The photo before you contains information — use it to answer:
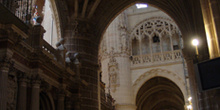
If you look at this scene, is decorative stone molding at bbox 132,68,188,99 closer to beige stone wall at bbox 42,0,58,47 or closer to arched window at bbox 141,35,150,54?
arched window at bbox 141,35,150,54

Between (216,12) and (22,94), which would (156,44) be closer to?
(216,12)

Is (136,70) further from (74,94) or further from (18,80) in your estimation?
(18,80)

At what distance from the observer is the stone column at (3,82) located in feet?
26.6

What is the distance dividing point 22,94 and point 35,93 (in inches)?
21.7

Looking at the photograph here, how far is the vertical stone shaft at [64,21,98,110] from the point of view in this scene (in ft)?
46.8

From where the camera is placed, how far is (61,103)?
11.9 meters

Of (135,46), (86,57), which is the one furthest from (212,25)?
(135,46)

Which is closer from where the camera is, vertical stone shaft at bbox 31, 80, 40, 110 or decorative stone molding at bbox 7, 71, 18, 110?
decorative stone molding at bbox 7, 71, 18, 110

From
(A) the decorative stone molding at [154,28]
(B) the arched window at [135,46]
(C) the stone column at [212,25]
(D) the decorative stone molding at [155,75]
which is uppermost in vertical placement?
(A) the decorative stone molding at [154,28]

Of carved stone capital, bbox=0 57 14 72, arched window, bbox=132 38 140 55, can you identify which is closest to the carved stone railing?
arched window, bbox=132 38 140 55

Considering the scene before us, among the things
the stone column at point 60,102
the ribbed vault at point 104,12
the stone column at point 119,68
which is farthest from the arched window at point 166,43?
the stone column at point 60,102

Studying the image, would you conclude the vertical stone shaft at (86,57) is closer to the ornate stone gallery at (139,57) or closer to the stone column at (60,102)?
the stone column at (60,102)

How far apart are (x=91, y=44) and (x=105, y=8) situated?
90.7 inches

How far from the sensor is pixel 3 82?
8.23 m
